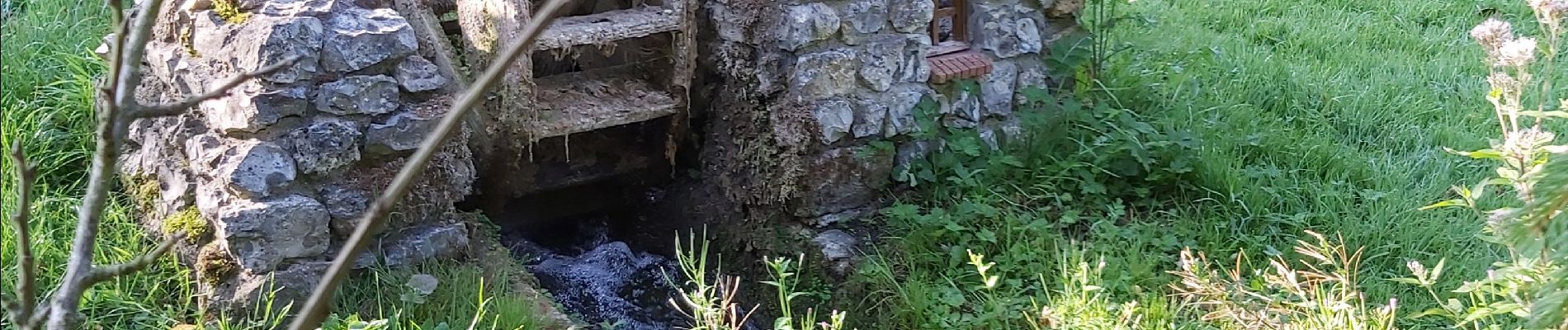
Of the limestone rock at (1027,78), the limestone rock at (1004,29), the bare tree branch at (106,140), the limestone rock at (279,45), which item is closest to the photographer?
the bare tree branch at (106,140)

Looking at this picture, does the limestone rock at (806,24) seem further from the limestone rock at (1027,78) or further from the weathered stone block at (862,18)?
the limestone rock at (1027,78)

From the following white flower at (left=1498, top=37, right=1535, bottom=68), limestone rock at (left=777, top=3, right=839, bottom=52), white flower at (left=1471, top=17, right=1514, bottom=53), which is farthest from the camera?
limestone rock at (left=777, top=3, right=839, bottom=52)

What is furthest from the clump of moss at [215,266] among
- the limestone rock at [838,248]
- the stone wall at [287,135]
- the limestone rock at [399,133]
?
the limestone rock at [838,248]

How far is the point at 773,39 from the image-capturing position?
374cm

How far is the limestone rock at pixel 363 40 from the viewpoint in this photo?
2.95 metres

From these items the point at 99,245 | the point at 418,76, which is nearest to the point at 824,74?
the point at 418,76

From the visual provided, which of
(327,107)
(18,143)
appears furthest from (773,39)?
(18,143)

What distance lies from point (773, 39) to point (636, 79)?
0.70m

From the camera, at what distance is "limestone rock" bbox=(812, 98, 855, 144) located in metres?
3.78

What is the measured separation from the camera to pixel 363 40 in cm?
299

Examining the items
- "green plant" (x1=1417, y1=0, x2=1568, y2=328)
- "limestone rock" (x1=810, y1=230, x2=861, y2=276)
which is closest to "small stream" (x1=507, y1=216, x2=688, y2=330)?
"limestone rock" (x1=810, y1=230, x2=861, y2=276)

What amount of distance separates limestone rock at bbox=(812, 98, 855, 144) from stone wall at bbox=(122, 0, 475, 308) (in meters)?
1.13

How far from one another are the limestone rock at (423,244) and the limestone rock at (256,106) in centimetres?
43

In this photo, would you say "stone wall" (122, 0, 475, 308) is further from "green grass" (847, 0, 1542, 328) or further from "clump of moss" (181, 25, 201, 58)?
"green grass" (847, 0, 1542, 328)
